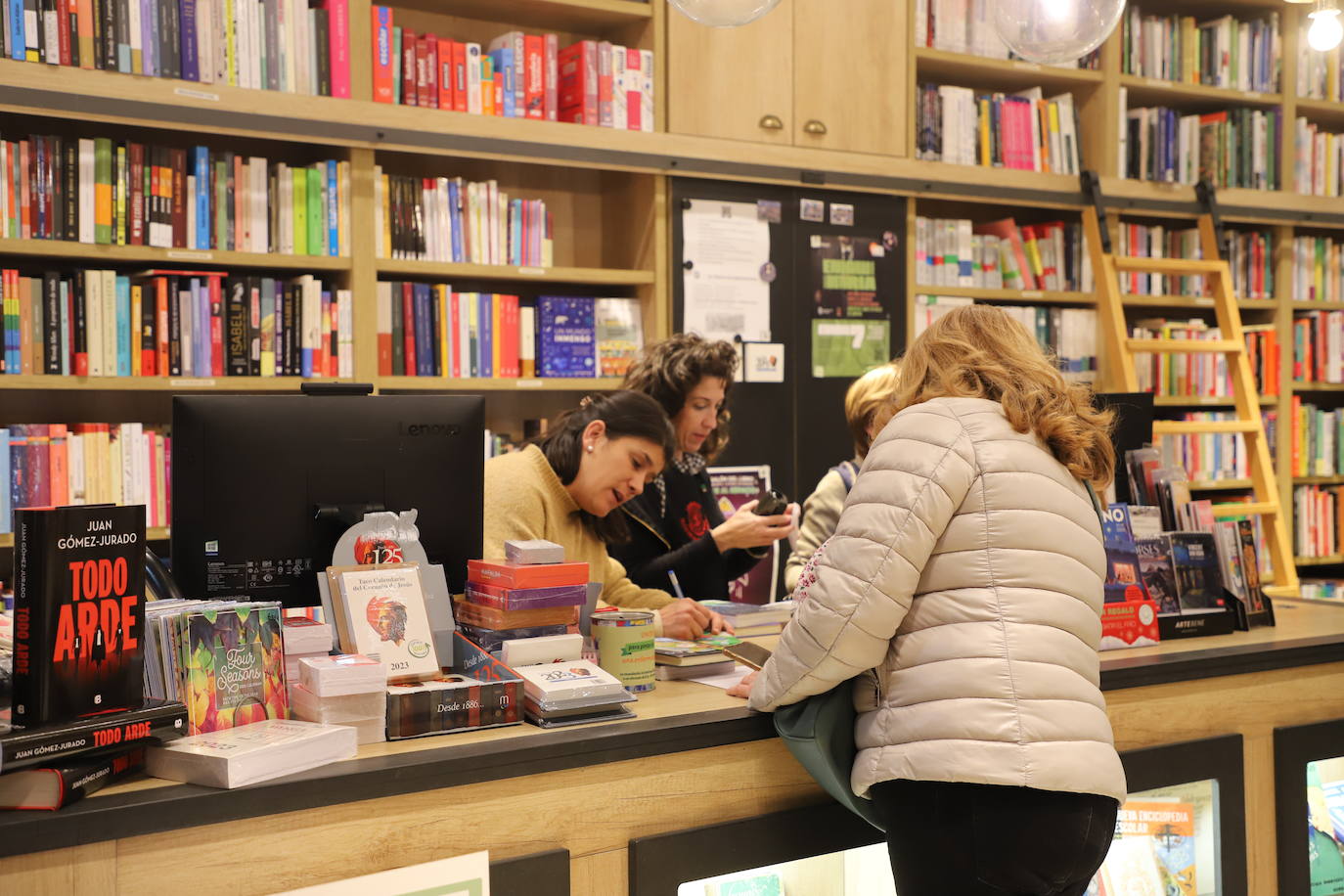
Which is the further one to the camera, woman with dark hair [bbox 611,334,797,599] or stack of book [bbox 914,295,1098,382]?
stack of book [bbox 914,295,1098,382]

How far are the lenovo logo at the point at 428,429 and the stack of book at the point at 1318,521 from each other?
174 inches

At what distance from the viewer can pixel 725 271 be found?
13.6 ft

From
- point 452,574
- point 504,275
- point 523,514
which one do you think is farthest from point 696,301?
point 452,574

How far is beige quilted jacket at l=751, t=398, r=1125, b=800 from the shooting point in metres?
1.69

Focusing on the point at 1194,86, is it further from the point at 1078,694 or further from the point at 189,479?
the point at 189,479

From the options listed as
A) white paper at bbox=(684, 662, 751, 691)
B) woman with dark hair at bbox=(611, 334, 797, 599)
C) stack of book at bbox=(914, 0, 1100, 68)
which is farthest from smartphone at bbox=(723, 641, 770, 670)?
stack of book at bbox=(914, 0, 1100, 68)

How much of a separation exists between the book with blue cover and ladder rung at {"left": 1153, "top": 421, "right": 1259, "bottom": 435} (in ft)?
7.21

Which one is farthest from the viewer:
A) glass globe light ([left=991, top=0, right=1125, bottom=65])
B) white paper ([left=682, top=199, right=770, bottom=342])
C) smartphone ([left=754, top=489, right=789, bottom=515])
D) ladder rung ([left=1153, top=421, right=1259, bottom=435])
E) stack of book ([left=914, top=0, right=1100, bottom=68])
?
ladder rung ([left=1153, top=421, right=1259, bottom=435])

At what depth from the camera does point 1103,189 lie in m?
4.78

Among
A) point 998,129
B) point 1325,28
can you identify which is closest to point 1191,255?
point 998,129

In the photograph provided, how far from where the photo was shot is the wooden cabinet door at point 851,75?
13.9 feet

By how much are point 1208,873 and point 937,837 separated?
1.04 metres

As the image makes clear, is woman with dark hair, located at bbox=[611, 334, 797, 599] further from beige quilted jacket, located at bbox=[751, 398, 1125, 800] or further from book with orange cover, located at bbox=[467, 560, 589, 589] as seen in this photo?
beige quilted jacket, located at bbox=[751, 398, 1125, 800]

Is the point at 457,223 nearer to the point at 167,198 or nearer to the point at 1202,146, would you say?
the point at 167,198
